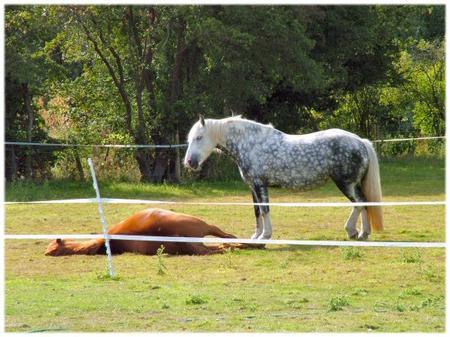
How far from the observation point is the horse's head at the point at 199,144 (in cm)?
1185

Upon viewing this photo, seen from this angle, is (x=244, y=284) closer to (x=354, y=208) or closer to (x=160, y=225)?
(x=160, y=225)

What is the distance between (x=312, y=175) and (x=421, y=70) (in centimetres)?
2100

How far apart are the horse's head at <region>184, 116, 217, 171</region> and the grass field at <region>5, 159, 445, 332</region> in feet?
4.45

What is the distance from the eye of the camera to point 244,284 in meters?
8.98

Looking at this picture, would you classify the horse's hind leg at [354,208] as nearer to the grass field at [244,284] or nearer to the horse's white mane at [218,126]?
the grass field at [244,284]

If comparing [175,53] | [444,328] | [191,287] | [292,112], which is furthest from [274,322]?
[292,112]

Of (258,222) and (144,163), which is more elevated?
(144,163)

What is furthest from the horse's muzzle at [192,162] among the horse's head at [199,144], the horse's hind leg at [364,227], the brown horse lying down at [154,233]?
the horse's hind leg at [364,227]

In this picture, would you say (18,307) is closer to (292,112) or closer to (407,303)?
(407,303)

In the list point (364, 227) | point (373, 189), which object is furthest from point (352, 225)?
point (373, 189)

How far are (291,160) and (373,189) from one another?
40.3 inches

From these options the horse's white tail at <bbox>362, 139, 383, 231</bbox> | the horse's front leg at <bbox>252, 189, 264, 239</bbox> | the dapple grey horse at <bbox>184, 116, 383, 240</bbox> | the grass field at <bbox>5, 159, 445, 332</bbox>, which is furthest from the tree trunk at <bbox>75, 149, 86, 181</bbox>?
the horse's white tail at <bbox>362, 139, 383, 231</bbox>

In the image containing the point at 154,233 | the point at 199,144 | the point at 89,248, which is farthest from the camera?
the point at 199,144

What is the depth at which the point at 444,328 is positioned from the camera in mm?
6664
